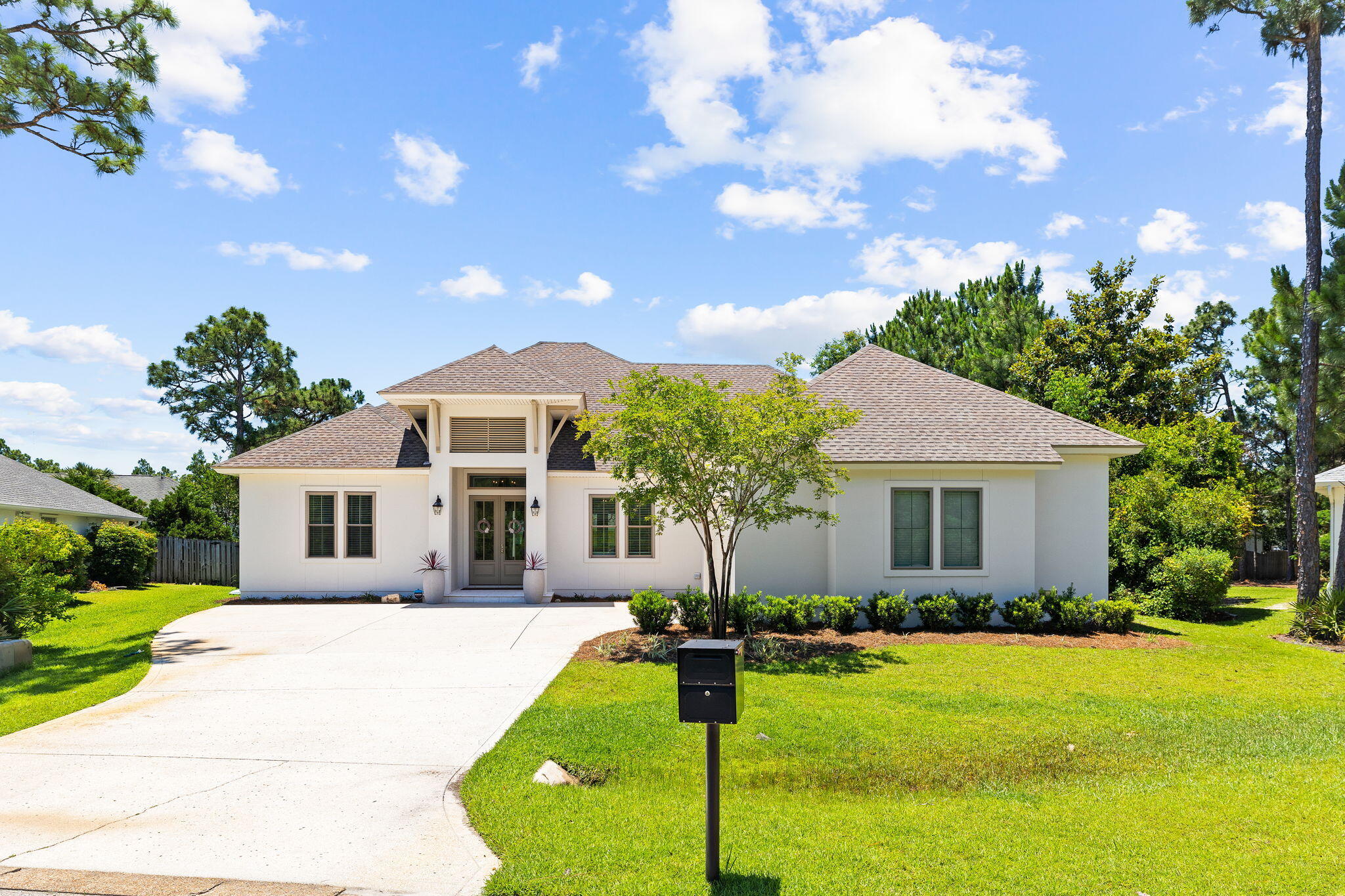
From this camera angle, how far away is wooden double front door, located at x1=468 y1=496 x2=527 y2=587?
20.2 metres

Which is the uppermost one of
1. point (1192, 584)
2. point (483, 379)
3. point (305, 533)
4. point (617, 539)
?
point (483, 379)

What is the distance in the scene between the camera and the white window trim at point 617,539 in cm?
1931

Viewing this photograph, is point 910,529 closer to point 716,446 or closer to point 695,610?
point 695,610

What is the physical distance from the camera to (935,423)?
1597cm

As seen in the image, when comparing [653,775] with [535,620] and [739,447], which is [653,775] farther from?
[535,620]

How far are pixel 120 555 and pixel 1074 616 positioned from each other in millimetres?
25697

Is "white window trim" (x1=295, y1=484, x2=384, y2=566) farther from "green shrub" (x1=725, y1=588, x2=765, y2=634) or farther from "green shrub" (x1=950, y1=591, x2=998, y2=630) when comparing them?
"green shrub" (x1=950, y1=591, x2=998, y2=630)

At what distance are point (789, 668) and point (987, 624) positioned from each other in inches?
232

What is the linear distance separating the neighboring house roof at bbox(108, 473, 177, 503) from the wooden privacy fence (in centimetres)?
3079

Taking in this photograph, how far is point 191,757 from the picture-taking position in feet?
22.2

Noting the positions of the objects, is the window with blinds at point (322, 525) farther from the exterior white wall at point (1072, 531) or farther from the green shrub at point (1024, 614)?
the exterior white wall at point (1072, 531)

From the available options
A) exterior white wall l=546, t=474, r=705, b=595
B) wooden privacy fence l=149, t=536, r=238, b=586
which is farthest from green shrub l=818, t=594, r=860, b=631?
wooden privacy fence l=149, t=536, r=238, b=586

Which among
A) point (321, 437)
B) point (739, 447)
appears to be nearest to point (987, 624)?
point (739, 447)

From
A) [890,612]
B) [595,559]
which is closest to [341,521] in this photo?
[595,559]
